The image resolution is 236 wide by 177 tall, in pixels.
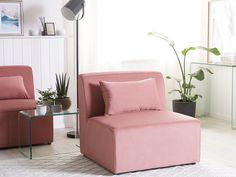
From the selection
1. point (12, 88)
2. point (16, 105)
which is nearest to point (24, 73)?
point (12, 88)

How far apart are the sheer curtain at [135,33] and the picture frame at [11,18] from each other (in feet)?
2.35

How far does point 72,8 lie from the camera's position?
539 centimetres

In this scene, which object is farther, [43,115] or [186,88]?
[186,88]

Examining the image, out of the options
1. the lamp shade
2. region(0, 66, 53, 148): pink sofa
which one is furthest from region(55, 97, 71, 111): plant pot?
the lamp shade

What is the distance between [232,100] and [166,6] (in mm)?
1500

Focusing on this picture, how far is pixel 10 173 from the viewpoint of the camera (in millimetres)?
4203

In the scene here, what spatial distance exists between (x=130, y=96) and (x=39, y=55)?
5.88ft

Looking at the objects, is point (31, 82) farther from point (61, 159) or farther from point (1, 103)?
point (61, 159)

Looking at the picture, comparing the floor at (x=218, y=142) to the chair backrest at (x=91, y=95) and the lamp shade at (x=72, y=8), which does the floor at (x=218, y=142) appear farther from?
the lamp shade at (x=72, y=8)

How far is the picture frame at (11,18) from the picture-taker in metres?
5.78

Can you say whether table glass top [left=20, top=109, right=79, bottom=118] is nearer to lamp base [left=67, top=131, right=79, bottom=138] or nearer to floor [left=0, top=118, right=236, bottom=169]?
floor [left=0, top=118, right=236, bottom=169]

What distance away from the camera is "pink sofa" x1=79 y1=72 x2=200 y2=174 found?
4.12 metres

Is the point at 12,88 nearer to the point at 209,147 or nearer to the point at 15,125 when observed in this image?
the point at 15,125

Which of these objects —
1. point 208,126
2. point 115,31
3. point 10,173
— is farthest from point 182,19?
point 10,173
